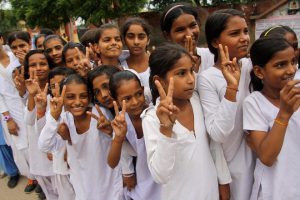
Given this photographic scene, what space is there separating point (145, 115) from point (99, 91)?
64 centimetres

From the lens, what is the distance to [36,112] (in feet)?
7.92

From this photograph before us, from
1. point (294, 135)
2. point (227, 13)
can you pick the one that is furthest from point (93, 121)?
point (294, 135)

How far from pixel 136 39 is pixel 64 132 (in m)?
0.91

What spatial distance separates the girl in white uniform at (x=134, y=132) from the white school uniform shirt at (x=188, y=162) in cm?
26

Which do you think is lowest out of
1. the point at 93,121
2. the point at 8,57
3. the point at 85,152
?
the point at 85,152

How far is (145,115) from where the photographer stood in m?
1.61

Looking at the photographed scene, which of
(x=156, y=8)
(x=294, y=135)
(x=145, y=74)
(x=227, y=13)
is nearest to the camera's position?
(x=294, y=135)

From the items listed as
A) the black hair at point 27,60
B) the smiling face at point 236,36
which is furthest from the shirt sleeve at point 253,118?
the black hair at point 27,60

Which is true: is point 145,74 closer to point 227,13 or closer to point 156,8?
point 227,13

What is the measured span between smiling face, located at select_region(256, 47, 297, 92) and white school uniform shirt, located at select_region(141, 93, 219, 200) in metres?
0.41

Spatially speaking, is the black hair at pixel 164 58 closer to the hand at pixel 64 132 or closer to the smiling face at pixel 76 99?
the smiling face at pixel 76 99

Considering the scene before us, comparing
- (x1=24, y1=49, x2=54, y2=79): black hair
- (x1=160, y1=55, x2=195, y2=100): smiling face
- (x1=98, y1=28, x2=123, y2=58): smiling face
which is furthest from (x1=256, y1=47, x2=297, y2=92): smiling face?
(x1=24, y1=49, x2=54, y2=79): black hair

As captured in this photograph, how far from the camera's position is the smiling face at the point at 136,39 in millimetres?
2473

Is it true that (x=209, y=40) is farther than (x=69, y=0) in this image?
No
